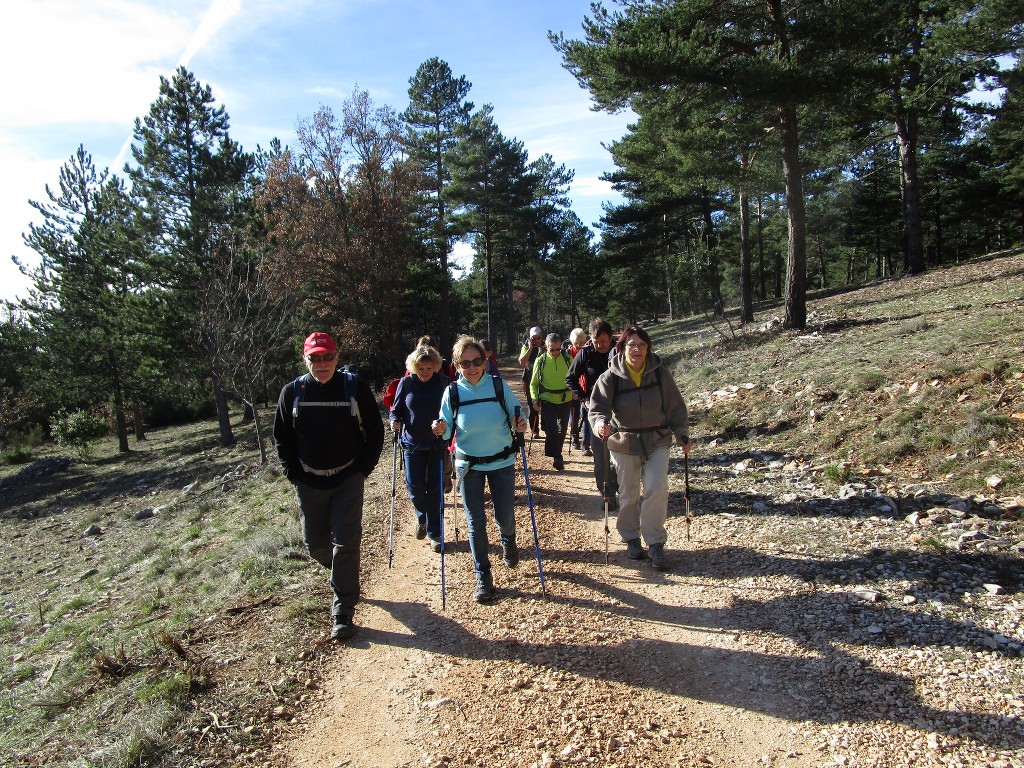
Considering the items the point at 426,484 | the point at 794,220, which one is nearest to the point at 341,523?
the point at 426,484

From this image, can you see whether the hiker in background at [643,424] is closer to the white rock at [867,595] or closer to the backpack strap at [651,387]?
the backpack strap at [651,387]

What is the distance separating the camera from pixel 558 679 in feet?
12.5

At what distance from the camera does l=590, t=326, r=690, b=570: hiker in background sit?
510 centimetres

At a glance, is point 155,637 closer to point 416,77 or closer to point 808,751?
point 808,751

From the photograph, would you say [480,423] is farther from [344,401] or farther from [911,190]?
[911,190]

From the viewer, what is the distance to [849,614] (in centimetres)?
413

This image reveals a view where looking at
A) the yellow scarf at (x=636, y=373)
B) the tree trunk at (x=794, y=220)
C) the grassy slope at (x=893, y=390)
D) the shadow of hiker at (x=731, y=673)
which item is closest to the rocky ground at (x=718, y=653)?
the shadow of hiker at (x=731, y=673)

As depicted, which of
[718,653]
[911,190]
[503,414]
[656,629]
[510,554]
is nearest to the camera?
[718,653]

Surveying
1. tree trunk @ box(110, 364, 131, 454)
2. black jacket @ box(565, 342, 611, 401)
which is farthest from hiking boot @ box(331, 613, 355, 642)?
tree trunk @ box(110, 364, 131, 454)

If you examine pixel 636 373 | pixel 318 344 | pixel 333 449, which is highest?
pixel 318 344

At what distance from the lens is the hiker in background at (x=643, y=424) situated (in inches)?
201

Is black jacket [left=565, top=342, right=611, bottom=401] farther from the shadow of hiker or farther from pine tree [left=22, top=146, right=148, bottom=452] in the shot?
pine tree [left=22, top=146, right=148, bottom=452]

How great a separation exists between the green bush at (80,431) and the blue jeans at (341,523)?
88.2 ft

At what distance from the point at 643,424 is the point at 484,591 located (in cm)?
191
